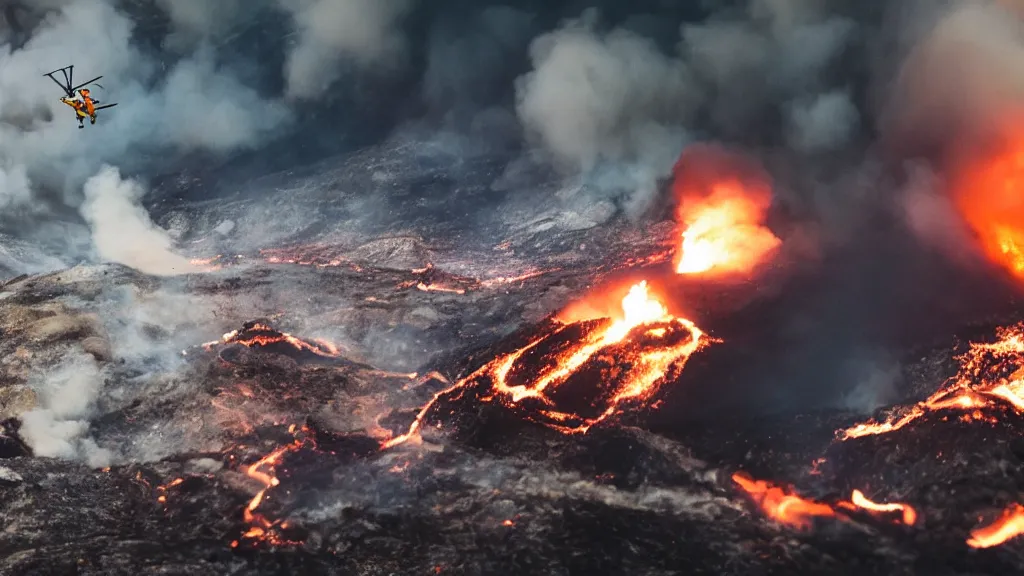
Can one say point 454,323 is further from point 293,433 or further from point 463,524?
point 463,524

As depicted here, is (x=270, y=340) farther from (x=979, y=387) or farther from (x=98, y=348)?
(x=979, y=387)

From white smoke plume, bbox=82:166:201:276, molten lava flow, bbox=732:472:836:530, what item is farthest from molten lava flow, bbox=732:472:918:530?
white smoke plume, bbox=82:166:201:276

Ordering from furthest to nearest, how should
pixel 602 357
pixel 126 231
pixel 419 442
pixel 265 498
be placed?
1. pixel 126 231
2. pixel 602 357
3. pixel 419 442
4. pixel 265 498

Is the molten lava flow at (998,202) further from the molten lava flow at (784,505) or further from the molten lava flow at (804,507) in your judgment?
the molten lava flow at (784,505)

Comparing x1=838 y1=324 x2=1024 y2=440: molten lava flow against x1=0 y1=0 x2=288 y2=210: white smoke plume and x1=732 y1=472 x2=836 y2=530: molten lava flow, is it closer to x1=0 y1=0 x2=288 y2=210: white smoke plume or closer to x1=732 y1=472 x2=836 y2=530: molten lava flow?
x1=732 y1=472 x2=836 y2=530: molten lava flow

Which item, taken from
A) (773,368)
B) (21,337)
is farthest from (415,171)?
(773,368)

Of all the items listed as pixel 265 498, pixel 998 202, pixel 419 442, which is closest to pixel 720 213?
pixel 998 202
